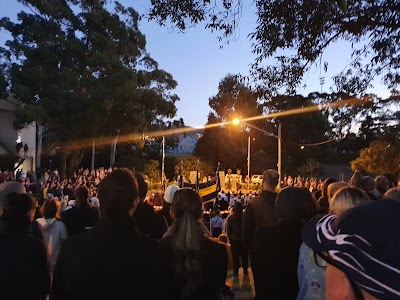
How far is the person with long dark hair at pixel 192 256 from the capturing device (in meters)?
3.37

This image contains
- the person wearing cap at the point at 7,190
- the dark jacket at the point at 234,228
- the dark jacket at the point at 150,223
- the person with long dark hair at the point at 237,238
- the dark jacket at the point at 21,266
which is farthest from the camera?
→ the dark jacket at the point at 234,228

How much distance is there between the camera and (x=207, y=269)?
3545 mm

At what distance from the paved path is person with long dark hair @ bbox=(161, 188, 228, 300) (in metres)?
4.95

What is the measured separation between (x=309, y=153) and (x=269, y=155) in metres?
4.38

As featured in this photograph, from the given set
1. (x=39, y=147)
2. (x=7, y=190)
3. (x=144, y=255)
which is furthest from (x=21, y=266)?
(x=39, y=147)

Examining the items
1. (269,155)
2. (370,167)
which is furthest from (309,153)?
(370,167)

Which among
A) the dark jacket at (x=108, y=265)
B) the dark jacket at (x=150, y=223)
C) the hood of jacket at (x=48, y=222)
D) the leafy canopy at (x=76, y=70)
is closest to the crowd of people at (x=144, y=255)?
the dark jacket at (x=108, y=265)

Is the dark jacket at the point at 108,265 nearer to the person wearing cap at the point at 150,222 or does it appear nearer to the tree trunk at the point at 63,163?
the person wearing cap at the point at 150,222

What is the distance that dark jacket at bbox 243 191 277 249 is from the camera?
5.94 metres

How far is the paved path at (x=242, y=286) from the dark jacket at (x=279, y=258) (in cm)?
429

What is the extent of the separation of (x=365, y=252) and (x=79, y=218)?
556cm

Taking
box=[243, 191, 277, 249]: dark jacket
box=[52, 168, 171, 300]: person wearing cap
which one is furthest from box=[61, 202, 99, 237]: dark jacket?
box=[52, 168, 171, 300]: person wearing cap

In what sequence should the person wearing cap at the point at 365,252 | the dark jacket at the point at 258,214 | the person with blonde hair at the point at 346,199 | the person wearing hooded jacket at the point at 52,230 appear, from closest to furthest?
the person wearing cap at the point at 365,252 < the person with blonde hair at the point at 346,199 < the dark jacket at the point at 258,214 < the person wearing hooded jacket at the point at 52,230

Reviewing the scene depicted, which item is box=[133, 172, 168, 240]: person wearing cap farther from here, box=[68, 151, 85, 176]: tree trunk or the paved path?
box=[68, 151, 85, 176]: tree trunk
